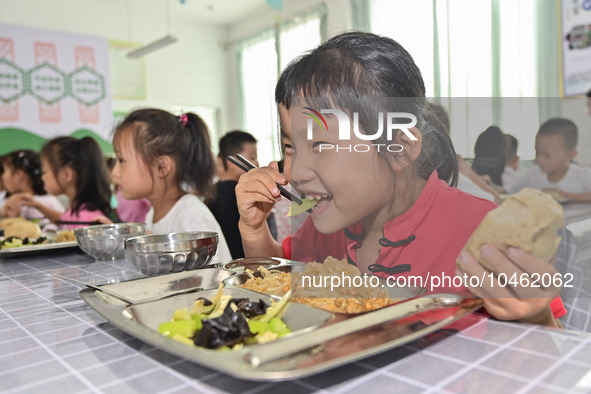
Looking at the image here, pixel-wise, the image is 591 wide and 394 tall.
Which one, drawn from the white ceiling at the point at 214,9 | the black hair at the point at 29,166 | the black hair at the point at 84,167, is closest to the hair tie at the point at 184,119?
the black hair at the point at 84,167

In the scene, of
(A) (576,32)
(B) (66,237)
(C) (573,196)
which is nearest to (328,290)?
(C) (573,196)

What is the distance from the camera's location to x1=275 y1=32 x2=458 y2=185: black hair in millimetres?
693

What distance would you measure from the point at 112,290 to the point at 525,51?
2744mm

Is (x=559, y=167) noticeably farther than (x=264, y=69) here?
No

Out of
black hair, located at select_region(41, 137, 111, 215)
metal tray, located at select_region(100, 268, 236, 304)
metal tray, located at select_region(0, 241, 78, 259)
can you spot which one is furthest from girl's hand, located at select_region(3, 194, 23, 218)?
metal tray, located at select_region(100, 268, 236, 304)

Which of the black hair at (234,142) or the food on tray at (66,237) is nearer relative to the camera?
the food on tray at (66,237)

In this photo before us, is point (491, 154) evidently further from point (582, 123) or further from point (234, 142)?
point (234, 142)

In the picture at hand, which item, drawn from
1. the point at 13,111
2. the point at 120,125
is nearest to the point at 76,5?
the point at 13,111

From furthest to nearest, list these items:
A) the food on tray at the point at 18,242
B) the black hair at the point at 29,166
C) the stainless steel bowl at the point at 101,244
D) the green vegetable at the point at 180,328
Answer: the black hair at the point at 29,166 → the food on tray at the point at 18,242 → the stainless steel bowl at the point at 101,244 → the green vegetable at the point at 180,328

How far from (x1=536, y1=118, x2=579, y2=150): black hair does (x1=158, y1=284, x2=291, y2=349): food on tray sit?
0.38 meters

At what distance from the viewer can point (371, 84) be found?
0.73m

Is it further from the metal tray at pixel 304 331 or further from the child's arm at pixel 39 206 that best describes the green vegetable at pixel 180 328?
the child's arm at pixel 39 206

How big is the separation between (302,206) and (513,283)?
0.32 metres

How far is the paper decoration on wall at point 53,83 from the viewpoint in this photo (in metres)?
4.07
